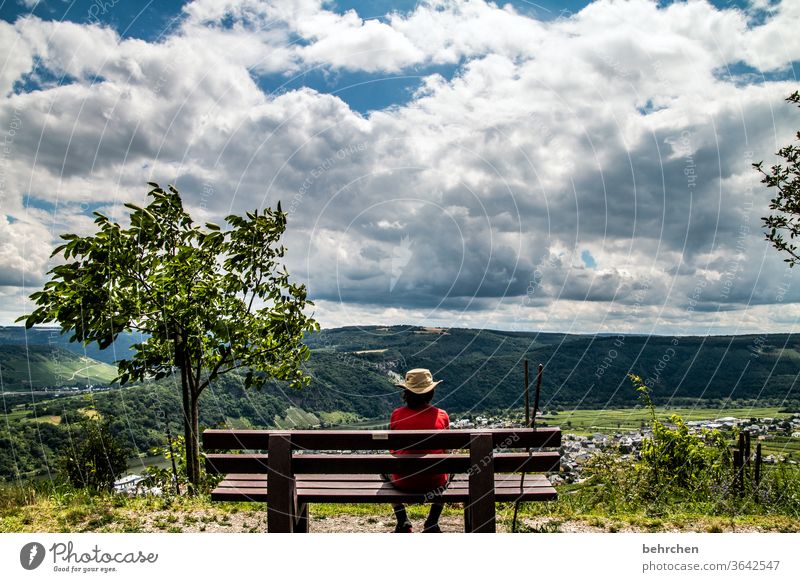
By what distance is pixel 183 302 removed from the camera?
8164 mm

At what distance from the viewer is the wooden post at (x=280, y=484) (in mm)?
4898

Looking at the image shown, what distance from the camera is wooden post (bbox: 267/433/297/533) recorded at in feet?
16.1

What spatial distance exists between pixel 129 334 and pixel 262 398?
9.58 m

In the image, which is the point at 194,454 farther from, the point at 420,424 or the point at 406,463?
the point at 406,463

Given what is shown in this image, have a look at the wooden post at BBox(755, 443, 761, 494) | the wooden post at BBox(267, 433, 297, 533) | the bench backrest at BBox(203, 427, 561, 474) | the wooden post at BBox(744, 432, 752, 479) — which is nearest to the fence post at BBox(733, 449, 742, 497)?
the wooden post at BBox(744, 432, 752, 479)

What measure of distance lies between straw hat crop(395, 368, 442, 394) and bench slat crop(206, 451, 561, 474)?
0.83 meters

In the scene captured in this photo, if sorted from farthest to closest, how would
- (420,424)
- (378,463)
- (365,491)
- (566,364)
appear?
(566,364) → (420,424) → (365,491) → (378,463)

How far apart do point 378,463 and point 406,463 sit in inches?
9.2

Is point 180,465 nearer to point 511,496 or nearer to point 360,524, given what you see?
point 360,524

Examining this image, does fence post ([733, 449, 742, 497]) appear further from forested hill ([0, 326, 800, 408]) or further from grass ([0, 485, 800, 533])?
forested hill ([0, 326, 800, 408])

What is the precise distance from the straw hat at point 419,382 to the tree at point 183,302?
3.69m

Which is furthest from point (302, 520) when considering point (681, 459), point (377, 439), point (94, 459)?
point (681, 459)
